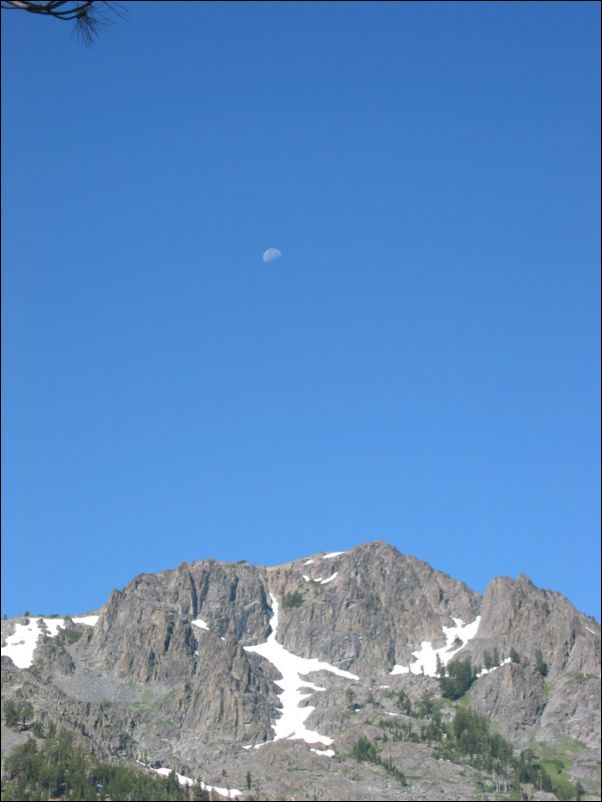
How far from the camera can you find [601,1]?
33562 mm

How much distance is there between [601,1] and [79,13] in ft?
49.0

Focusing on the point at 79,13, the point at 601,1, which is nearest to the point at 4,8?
the point at 79,13

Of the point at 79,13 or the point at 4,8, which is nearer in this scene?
the point at 4,8

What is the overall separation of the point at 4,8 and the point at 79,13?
346 cm

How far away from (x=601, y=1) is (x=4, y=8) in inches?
665

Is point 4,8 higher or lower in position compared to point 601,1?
lower

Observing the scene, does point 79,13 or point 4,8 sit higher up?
point 79,13

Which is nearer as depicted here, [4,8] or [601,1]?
[4,8]

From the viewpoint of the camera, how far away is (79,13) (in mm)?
31641

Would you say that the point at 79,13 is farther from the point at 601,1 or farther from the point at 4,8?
the point at 601,1

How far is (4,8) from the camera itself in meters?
28.5
